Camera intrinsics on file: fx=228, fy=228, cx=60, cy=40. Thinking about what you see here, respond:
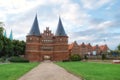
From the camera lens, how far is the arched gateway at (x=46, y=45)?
76.0m

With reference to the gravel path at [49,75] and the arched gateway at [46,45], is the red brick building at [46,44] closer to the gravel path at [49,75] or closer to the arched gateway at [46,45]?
the arched gateway at [46,45]

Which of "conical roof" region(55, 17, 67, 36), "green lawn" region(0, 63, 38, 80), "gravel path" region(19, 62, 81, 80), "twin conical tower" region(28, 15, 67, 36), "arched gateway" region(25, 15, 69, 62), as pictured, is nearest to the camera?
"gravel path" region(19, 62, 81, 80)

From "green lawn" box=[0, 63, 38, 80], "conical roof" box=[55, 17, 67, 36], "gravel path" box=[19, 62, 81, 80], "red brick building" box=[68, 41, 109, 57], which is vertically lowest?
"gravel path" box=[19, 62, 81, 80]

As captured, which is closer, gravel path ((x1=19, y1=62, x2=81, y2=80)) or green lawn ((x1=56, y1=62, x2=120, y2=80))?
gravel path ((x1=19, y1=62, x2=81, y2=80))

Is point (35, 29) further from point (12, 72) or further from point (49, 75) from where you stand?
point (49, 75)

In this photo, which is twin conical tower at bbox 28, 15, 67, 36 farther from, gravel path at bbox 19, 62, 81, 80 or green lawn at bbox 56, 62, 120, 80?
gravel path at bbox 19, 62, 81, 80

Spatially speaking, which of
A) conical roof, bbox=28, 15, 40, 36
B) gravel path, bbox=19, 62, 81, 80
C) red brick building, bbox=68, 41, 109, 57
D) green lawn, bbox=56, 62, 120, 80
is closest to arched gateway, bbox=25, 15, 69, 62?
conical roof, bbox=28, 15, 40, 36

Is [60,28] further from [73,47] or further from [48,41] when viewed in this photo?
[73,47]

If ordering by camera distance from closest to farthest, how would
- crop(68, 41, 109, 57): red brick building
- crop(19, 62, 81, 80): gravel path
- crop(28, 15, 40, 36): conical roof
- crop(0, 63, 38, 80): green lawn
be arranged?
1. crop(19, 62, 81, 80): gravel path
2. crop(0, 63, 38, 80): green lawn
3. crop(28, 15, 40, 36): conical roof
4. crop(68, 41, 109, 57): red brick building

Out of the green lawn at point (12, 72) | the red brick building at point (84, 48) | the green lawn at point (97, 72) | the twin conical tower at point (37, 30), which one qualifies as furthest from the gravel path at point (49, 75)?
the red brick building at point (84, 48)

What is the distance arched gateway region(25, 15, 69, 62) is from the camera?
7600 cm

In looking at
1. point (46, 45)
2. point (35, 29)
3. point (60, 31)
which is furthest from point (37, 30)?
point (60, 31)

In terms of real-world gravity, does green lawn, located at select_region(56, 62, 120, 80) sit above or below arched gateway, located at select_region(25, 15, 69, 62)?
below

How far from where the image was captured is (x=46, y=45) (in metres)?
79.0
